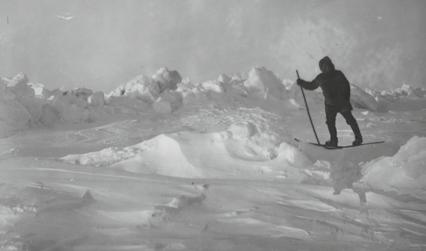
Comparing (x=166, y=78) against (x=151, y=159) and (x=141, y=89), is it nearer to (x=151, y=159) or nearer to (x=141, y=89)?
(x=141, y=89)

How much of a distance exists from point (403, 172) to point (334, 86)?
240cm

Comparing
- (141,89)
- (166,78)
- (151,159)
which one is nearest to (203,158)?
(151,159)

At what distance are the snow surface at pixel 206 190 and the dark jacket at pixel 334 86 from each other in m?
0.87

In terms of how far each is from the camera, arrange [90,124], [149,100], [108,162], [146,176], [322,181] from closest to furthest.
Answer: [146,176], [322,181], [108,162], [90,124], [149,100]

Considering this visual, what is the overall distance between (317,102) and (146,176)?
1443 cm

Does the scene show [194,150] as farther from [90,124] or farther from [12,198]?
[90,124]

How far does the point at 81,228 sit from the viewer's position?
3438 millimetres

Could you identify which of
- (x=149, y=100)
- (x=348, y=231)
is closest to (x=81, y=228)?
(x=348, y=231)

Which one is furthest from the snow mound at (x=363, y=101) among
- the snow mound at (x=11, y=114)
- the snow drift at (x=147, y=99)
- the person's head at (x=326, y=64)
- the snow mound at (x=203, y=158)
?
the snow mound at (x=11, y=114)

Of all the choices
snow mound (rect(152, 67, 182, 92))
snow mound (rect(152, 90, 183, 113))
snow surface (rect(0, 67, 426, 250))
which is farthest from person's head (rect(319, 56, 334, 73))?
snow mound (rect(152, 67, 182, 92))

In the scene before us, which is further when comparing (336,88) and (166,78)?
(166,78)

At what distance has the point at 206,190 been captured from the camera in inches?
197

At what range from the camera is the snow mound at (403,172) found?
595 centimetres

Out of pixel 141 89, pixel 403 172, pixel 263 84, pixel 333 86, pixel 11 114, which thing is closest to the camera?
pixel 403 172
